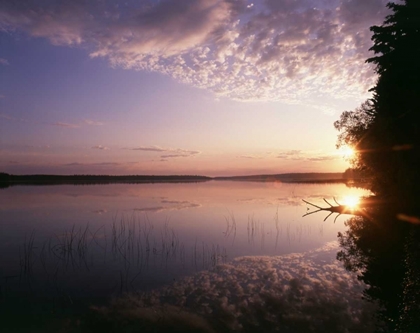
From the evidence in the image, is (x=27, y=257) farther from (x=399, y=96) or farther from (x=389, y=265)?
(x=399, y=96)

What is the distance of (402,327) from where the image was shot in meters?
7.64

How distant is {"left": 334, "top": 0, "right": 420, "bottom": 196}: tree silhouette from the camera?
26.3 meters

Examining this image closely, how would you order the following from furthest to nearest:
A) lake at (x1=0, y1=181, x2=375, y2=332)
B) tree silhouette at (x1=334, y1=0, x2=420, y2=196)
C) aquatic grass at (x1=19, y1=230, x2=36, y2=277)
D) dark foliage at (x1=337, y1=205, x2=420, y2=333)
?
tree silhouette at (x1=334, y1=0, x2=420, y2=196), aquatic grass at (x1=19, y1=230, x2=36, y2=277), lake at (x1=0, y1=181, x2=375, y2=332), dark foliage at (x1=337, y1=205, x2=420, y2=333)

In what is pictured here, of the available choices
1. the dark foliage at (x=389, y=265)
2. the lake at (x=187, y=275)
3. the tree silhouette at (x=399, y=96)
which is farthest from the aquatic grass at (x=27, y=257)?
the tree silhouette at (x=399, y=96)

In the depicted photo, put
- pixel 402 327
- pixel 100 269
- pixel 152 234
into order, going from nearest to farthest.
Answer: pixel 402 327, pixel 100 269, pixel 152 234

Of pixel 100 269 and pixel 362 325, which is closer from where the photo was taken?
pixel 362 325

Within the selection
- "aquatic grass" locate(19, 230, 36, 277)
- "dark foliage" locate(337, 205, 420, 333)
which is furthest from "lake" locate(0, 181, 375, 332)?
"dark foliage" locate(337, 205, 420, 333)

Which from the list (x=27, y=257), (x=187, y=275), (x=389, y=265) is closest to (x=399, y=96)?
(x=389, y=265)

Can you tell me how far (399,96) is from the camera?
89.1 feet

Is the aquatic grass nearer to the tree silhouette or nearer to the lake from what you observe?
the lake

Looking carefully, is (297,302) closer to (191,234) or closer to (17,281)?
(17,281)

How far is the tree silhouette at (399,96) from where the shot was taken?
1035 inches

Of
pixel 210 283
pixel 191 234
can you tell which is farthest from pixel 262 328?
pixel 191 234

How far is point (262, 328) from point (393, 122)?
995 inches
